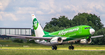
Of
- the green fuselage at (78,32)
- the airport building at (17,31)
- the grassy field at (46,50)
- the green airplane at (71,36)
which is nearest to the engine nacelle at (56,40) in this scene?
the green airplane at (71,36)

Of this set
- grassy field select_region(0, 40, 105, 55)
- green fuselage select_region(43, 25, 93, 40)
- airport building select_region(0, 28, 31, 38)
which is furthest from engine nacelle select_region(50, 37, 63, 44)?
airport building select_region(0, 28, 31, 38)

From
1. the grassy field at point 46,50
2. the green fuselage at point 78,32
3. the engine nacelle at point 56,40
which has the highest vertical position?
the green fuselage at point 78,32

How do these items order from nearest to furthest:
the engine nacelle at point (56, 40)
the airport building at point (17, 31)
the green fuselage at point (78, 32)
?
the green fuselage at point (78, 32) → the engine nacelle at point (56, 40) → the airport building at point (17, 31)

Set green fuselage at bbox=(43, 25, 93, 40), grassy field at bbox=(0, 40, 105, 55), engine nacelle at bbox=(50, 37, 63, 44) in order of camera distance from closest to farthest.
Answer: grassy field at bbox=(0, 40, 105, 55)
green fuselage at bbox=(43, 25, 93, 40)
engine nacelle at bbox=(50, 37, 63, 44)

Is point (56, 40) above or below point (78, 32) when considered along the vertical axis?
below

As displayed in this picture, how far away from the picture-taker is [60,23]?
15312 centimetres

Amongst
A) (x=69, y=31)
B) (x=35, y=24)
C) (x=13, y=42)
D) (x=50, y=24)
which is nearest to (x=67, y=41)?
(x=69, y=31)

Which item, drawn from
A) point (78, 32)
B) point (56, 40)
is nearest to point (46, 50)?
point (56, 40)

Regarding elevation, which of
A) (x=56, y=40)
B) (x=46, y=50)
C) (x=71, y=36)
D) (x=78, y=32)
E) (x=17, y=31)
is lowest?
(x=46, y=50)

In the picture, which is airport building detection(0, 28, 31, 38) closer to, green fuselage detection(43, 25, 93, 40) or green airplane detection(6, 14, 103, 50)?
green airplane detection(6, 14, 103, 50)

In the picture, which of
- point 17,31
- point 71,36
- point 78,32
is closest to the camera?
point 78,32

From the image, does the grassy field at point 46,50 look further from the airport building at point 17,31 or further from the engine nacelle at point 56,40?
the airport building at point 17,31

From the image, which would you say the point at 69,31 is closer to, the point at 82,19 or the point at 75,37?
the point at 75,37

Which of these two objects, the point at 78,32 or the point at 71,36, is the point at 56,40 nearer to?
the point at 71,36
